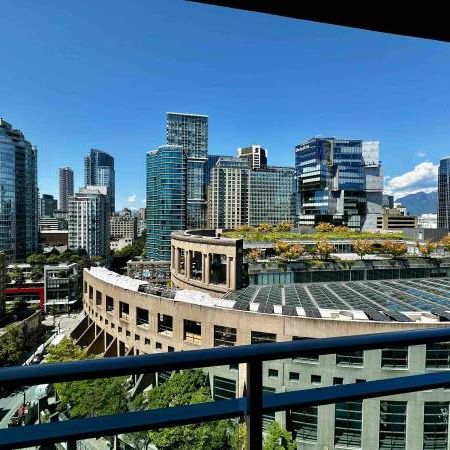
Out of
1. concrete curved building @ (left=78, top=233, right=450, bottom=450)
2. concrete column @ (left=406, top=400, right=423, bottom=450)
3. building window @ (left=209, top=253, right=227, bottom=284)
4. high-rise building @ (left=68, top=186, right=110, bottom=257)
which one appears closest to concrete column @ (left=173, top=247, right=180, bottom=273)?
concrete curved building @ (left=78, top=233, right=450, bottom=450)

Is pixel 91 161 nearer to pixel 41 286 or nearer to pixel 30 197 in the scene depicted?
pixel 30 197

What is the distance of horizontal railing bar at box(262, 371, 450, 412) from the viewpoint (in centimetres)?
104

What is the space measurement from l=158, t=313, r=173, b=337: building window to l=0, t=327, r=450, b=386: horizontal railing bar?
1425 cm

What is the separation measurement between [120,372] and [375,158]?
74.7 m

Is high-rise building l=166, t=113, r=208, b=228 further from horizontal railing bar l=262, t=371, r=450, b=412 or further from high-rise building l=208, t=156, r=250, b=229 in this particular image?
horizontal railing bar l=262, t=371, r=450, b=412

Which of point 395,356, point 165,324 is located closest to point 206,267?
point 165,324

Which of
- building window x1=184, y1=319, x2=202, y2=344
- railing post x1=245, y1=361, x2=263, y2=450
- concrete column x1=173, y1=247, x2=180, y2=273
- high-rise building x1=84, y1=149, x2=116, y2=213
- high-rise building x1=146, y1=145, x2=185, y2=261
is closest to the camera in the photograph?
railing post x1=245, y1=361, x2=263, y2=450

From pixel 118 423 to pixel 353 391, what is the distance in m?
0.71

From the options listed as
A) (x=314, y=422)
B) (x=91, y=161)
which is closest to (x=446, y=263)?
(x=314, y=422)

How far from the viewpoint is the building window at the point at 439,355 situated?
131cm

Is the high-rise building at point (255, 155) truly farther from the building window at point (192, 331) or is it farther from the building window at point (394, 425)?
the building window at point (394, 425)

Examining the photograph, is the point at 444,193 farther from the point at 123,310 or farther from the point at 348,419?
the point at 348,419

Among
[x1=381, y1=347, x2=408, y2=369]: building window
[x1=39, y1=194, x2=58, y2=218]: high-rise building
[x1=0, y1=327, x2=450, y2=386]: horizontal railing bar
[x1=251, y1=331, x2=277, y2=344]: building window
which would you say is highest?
[x1=39, y1=194, x2=58, y2=218]: high-rise building

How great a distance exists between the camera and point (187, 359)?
92cm
